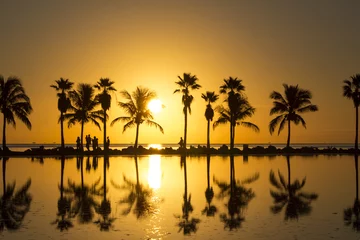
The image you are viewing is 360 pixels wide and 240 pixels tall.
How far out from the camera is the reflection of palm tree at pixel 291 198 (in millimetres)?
15219

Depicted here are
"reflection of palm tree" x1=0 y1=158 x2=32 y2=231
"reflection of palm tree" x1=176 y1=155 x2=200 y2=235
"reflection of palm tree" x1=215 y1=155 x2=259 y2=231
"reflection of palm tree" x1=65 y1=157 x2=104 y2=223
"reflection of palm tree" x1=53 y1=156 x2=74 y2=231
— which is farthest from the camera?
"reflection of palm tree" x1=65 y1=157 x2=104 y2=223

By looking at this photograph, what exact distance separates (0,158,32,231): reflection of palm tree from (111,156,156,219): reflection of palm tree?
330 cm

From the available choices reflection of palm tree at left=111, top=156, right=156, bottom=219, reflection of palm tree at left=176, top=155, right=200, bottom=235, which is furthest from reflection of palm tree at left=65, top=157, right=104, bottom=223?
reflection of palm tree at left=176, top=155, right=200, bottom=235

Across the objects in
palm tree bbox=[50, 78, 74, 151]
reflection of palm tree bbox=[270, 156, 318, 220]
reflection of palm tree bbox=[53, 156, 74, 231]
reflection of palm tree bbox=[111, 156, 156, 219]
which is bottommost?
reflection of palm tree bbox=[53, 156, 74, 231]

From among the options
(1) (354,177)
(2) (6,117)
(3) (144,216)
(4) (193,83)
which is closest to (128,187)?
(3) (144,216)

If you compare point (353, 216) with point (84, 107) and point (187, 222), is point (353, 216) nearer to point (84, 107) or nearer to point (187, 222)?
point (187, 222)

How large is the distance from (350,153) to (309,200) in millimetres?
47207

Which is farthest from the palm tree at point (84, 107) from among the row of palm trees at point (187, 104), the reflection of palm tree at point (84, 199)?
the reflection of palm tree at point (84, 199)

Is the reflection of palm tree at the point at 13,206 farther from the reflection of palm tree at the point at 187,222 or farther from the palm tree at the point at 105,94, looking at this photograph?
the palm tree at the point at 105,94

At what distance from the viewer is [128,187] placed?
891 inches

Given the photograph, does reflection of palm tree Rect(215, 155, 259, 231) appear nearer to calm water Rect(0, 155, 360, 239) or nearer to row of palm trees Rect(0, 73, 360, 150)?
calm water Rect(0, 155, 360, 239)

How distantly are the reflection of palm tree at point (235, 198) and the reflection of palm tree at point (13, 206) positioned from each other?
587 cm

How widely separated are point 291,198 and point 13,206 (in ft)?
33.4

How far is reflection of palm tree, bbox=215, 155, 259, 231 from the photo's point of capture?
44.8 ft
